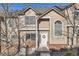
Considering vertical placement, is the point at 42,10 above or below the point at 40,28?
above

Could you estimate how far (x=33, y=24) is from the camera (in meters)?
1.88

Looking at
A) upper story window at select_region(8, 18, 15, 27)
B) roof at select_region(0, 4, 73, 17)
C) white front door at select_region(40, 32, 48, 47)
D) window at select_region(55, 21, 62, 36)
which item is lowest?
white front door at select_region(40, 32, 48, 47)

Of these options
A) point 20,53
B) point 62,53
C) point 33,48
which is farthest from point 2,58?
point 62,53

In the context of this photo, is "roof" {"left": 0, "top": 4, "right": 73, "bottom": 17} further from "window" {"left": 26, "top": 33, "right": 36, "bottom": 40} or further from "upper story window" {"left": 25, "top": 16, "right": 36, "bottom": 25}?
"window" {"left": 26, "top": 33, "right": 36, "bottom": 40}

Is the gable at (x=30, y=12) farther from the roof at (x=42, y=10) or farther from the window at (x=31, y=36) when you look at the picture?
the window at (x=31, y=36)

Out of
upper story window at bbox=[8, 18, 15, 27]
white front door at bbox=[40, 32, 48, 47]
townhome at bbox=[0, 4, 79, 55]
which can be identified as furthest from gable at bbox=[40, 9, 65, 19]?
upper story window at bbox=[8, 18, 15, 27]

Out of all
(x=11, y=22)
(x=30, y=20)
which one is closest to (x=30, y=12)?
(x=30, y=20)

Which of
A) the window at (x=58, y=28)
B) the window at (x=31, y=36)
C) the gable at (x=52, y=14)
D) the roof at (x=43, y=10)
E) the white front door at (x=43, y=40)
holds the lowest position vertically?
the white front door at (x=43, y=40)

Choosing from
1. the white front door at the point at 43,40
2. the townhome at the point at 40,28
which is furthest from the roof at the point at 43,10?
the white front door at the point at 43,40

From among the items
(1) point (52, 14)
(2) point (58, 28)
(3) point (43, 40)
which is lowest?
(3) point (43, 40)

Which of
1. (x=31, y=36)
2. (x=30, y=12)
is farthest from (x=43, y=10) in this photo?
(x=31, y=36)

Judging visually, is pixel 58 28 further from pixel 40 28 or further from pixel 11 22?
pixel 11 22

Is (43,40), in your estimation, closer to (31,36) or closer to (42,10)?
(31,36)

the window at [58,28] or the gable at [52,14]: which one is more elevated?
the gable at [52,14]
